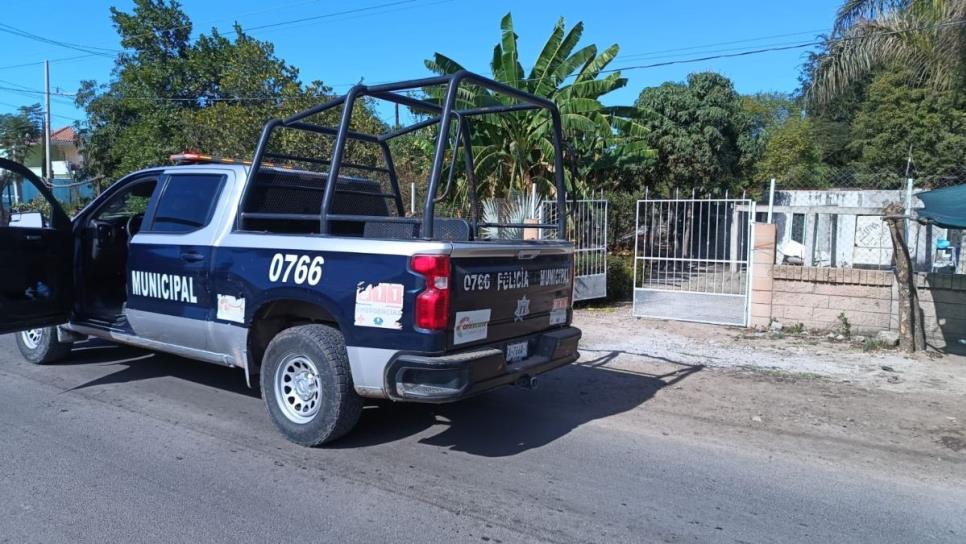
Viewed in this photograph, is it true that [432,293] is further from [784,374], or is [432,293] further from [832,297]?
[832,297]

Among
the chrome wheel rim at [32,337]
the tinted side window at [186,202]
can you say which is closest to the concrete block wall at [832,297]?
the tinted side window at [186,202]

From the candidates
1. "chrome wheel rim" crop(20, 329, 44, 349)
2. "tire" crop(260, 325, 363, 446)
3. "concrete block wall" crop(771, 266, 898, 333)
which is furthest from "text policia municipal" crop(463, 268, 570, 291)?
"concrete block wall" crop(771, 266, 898, 333)

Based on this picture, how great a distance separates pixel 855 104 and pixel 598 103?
98.1 ft

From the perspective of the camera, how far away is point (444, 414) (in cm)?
591

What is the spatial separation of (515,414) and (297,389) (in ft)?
6.32

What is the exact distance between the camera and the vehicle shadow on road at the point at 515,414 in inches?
205

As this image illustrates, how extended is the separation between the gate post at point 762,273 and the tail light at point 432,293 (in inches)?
286

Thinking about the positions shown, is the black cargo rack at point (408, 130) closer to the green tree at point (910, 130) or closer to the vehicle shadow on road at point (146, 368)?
the vehicle shadow on road at point (146, 368)

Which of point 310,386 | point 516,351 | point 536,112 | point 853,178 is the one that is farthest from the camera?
point 853,178

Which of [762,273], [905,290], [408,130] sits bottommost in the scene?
[905,290]

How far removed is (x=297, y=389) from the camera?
5.00 metres

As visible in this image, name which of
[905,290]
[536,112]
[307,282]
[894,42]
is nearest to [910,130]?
[894,42]

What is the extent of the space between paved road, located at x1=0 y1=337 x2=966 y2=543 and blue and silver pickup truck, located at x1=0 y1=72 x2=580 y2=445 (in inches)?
20.5

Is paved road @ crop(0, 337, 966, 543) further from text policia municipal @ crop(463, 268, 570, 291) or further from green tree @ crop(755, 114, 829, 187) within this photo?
green tree @ crop(755, 114, 829, 187)
